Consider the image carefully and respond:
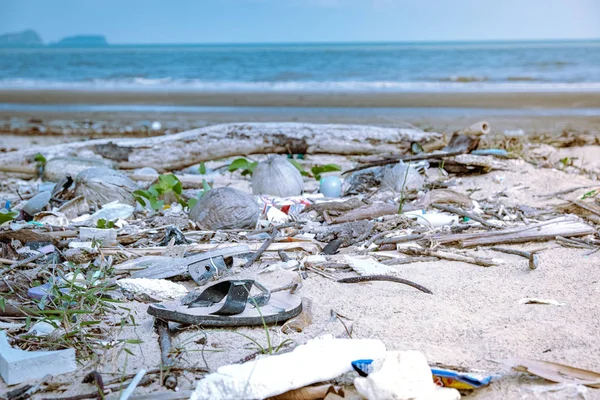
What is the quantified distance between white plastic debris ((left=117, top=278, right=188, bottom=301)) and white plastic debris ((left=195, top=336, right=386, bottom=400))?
2.82 feet

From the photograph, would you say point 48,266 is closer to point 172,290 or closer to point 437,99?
point 172,290

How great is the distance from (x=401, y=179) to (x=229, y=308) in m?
2.34

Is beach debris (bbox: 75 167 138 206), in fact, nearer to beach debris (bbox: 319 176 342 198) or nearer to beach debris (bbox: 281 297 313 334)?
beach debris (bbox: 319 176 342 198)

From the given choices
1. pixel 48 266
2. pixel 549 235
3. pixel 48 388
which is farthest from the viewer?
pixel 549 235

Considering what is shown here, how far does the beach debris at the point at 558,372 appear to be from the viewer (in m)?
1.58

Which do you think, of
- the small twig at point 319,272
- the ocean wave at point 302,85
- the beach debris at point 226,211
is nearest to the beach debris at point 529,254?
the small twig at point 319,272

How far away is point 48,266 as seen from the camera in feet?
8.86

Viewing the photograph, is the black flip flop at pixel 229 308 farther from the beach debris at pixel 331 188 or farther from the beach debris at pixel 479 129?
the beach debris at pixel 479 129

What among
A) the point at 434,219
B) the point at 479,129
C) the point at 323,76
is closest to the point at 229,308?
the point at 434,219

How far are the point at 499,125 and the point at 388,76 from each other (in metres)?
11.7

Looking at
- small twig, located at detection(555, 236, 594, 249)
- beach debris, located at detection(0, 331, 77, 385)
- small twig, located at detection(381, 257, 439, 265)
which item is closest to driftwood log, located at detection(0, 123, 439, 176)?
small twig, located at detection(555, 236, 594, 249)

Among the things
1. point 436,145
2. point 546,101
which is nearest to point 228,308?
point 436,145

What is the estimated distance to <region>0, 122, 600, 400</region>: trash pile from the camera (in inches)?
63.6

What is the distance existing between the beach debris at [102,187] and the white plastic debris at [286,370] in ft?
8.59
